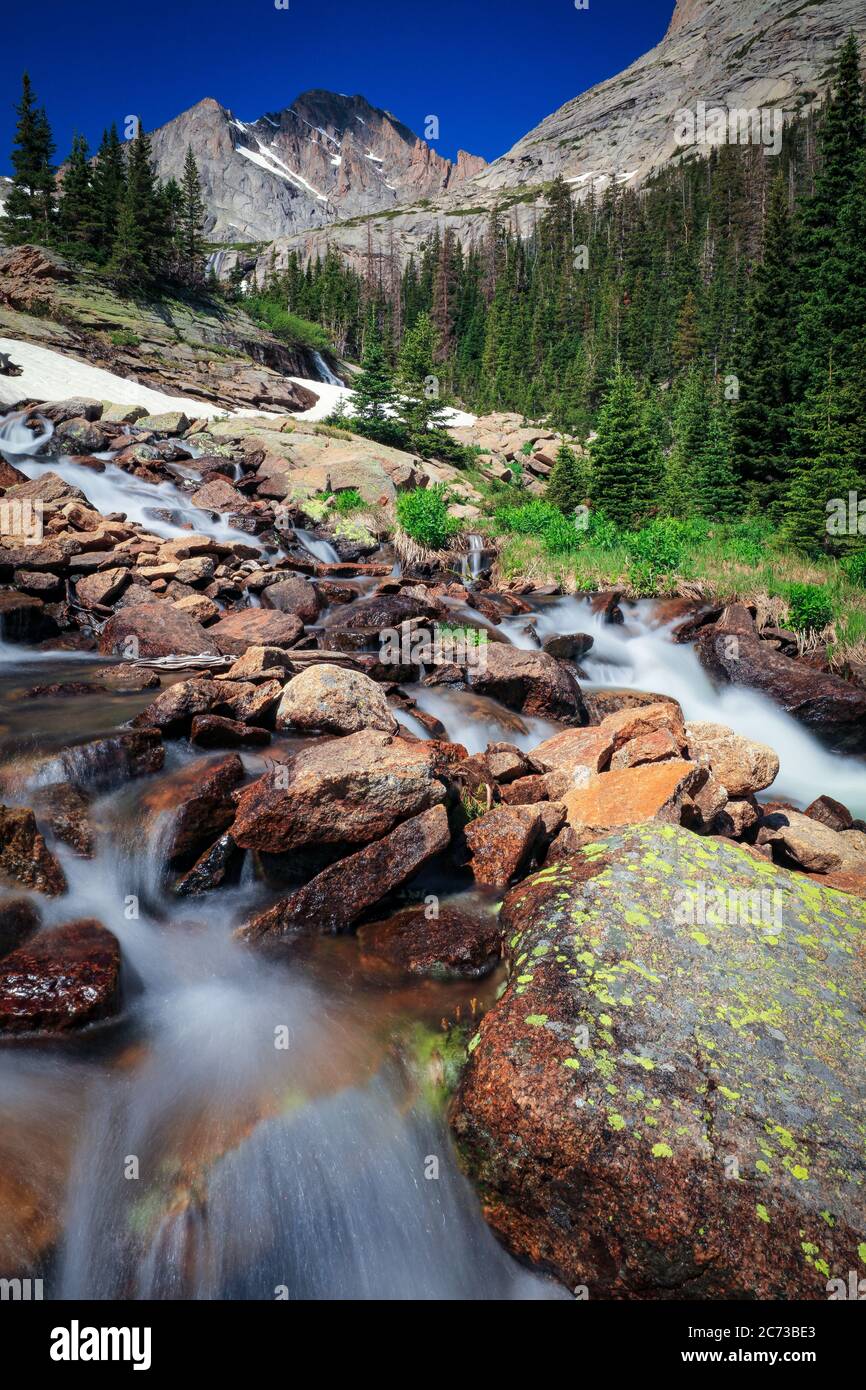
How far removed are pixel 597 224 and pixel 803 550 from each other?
110261 mm

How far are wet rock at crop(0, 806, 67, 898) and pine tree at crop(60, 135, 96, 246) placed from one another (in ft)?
168

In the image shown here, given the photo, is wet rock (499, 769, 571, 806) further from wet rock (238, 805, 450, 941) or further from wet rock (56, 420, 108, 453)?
wet rock (56, 420, 108, 453)

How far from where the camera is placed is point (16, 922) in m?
4.61

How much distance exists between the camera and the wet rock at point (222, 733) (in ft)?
21.8

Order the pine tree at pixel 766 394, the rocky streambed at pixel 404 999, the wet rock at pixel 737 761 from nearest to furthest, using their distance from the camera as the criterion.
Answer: the rocky streambed at pixel 404 999 < the wet rock at pixel 737 761 < the pine tree at pixel 766 394

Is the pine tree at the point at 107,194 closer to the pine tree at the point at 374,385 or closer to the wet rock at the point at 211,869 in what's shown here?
the pine tree at the point at 374,385

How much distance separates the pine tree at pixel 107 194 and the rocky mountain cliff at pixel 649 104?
100 metres

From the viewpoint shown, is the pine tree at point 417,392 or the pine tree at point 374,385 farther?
the pine tree at point 417,392

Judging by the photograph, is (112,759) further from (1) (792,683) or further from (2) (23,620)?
(1) (792,683)

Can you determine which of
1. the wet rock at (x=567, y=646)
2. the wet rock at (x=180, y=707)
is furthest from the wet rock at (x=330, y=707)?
the wet rock at (x=567, y=646)

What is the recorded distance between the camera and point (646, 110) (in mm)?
151625

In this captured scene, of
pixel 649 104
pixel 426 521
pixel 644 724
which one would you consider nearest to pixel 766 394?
pixel 426 521

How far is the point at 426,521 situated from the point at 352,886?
14861 millimetres

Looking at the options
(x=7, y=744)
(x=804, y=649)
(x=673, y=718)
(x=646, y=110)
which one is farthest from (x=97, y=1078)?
(x=646, y=110)
